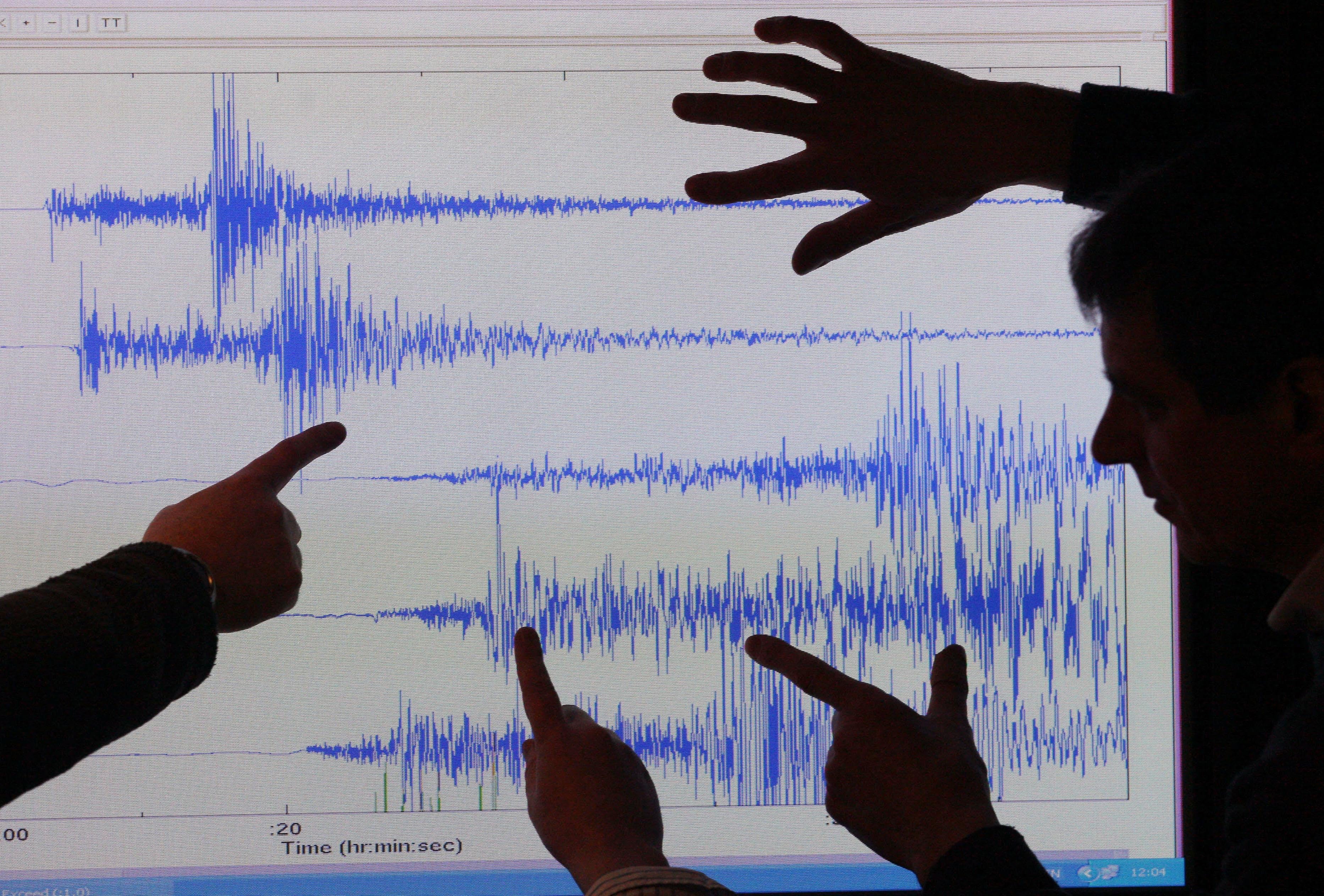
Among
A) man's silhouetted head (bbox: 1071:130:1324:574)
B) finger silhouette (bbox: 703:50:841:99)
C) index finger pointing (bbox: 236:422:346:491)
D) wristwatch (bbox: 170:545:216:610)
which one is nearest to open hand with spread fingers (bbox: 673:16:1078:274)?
finger silhouette (bbox: 703:50:841:99)

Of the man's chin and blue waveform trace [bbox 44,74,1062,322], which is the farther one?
blue waveform trace [bbox 44,74,1062,322]

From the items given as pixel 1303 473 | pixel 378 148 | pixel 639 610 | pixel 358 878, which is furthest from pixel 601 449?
pixel 1303 473

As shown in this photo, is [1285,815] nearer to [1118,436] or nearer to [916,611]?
[1118,436]

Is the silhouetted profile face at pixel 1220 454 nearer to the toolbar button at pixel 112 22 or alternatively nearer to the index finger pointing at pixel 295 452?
the index finger pointing at pixel 295 452

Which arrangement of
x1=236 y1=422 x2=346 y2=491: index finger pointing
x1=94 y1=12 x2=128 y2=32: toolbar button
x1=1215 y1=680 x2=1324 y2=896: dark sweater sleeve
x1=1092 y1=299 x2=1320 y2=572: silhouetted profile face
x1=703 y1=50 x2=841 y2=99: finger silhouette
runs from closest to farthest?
x1=1215 y1=680 x2=1324 y2=896: dark sweater sleeve < x1=1092 y1=299 x2=1320 y2=572: silhouetted profile face < x1=703 y1=50 x2=841 y2=99: finger silhouette < x1=236 y1=422 x2=346 y2=491: index finger pointing < x1=94 y1=12 x2=128 y2=32: toolbar button

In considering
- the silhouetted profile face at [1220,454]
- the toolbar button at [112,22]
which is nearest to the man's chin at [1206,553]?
the silhouetted profile face at [1220,454]

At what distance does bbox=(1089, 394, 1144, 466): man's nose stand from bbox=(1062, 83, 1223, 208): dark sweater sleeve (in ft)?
0.72

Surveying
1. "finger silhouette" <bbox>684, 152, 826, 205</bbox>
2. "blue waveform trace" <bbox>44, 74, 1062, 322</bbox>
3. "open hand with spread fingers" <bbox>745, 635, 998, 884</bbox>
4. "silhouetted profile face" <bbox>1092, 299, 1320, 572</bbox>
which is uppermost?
"blue waveform trace" <bbox>44, 74, 1062, 322</bbox>

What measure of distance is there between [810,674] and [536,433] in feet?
1.49

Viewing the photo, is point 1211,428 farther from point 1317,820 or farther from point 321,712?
point 321,712

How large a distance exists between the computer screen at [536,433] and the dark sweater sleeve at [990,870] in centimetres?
39

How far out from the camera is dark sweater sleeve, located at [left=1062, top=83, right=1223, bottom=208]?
3.19 ft

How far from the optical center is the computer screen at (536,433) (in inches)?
45.4

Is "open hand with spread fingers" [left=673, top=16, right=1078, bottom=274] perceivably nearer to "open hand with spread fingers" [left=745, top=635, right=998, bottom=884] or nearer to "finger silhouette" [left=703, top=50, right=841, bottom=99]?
"finger silhouette" [left=703, top=50, right=841, bottom=99]
